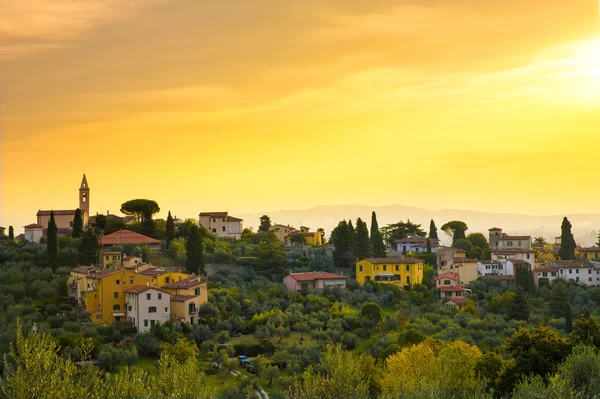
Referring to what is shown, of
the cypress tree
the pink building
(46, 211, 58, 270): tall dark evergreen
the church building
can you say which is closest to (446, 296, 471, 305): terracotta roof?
the cypress tree

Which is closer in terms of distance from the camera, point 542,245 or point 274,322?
point 274,322

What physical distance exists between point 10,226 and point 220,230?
67.6ft

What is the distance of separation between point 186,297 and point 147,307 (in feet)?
8.75

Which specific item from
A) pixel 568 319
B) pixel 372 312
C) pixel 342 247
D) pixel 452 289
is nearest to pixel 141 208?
pixel 342 247

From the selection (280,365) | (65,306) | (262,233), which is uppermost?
(262,233)

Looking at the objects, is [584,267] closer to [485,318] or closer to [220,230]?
[485,318]

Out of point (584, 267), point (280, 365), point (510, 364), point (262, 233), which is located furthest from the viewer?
point (262, 233)

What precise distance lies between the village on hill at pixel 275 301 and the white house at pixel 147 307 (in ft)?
0.21

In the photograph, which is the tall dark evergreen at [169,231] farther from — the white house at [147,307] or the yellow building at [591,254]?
the yellow building at [591,254]

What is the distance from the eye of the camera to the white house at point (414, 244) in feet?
269

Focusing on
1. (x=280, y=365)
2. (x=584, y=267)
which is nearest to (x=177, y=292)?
(x=280, y=365)

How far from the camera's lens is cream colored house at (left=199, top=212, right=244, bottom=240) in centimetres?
8425

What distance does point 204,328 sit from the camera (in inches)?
1893

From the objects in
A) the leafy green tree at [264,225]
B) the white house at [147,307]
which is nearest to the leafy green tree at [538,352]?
the white house at [147,307]
